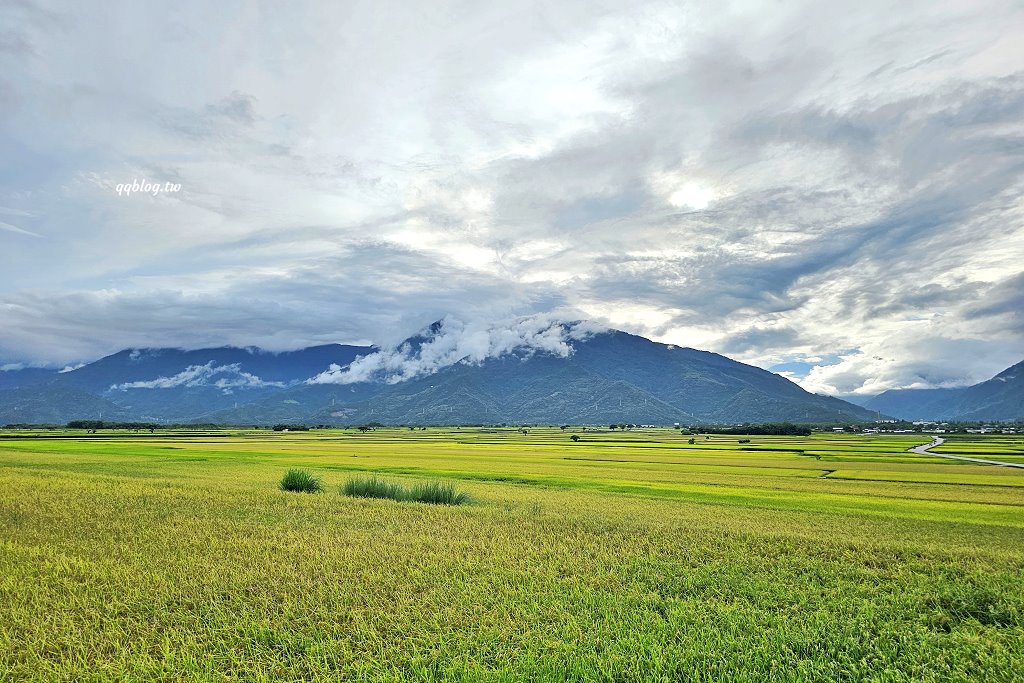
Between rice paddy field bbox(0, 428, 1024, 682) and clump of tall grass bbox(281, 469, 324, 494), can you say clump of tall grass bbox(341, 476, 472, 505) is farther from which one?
rice paddy field bbox(0, 428, 1024, 682)

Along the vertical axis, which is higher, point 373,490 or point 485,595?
point 485,595

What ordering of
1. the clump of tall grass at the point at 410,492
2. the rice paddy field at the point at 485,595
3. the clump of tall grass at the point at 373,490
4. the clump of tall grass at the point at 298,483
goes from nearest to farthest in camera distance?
the rice paddy field at the point at 485,595 → the clump of tall grass at the point at 410,492 → the clump of tall grass at the point at 373,490 → the clump of tall grass at the point at 298,483

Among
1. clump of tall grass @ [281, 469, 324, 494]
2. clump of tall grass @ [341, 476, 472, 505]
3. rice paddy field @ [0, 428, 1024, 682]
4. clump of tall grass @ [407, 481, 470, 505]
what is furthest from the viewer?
clump of tall grass @ [281, 469, 324, 494]

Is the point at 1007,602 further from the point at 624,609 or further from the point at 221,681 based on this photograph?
the point at 221,681

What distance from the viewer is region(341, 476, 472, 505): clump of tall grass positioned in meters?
24.1

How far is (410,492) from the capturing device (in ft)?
83.6

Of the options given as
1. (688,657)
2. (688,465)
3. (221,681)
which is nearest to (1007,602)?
(688,657)

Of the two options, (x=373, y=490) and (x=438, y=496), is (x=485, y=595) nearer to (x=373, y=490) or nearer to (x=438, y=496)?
(x=438, y=496)

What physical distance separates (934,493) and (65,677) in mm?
40866

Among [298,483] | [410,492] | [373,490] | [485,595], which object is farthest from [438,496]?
[485,595]

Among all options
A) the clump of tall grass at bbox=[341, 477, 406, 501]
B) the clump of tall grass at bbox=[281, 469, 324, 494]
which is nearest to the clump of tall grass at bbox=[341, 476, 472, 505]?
the clump of tall grass at bbox=[341, 477, 406, 501]

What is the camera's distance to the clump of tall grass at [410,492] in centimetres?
2406

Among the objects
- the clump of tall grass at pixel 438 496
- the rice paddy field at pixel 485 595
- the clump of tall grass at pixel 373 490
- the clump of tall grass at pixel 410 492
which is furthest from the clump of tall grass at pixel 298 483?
the rice paddy field at pixel 485 595

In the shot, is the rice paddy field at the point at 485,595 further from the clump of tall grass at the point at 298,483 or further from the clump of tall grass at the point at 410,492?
the clump of tall grass at the point at 298,483
